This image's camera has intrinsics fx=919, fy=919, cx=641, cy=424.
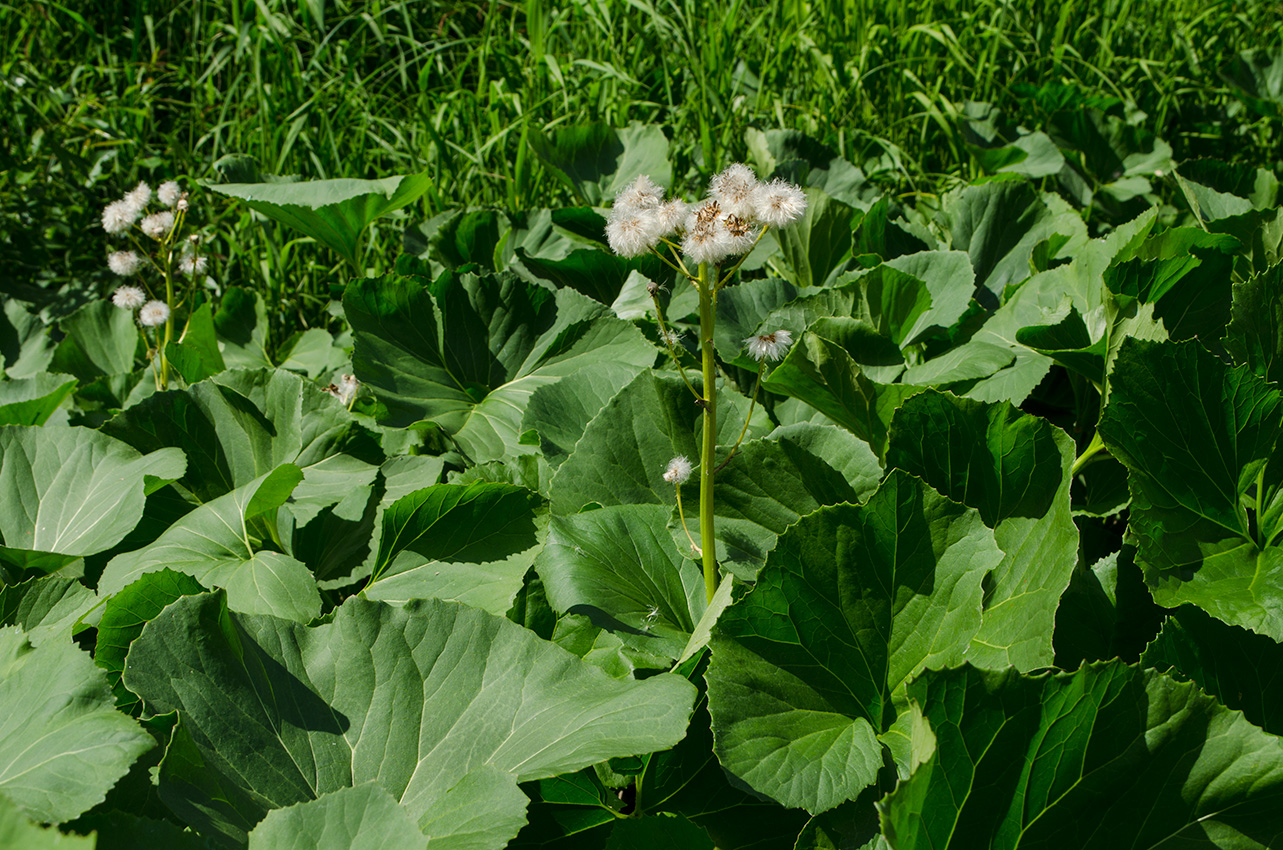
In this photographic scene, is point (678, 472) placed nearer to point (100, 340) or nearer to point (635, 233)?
point (635, 233)

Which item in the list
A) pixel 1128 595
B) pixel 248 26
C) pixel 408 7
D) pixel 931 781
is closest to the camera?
pixel 931 781

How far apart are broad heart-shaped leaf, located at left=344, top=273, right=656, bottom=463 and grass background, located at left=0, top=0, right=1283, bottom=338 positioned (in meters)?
0.96

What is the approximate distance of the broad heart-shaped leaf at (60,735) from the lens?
0.75m

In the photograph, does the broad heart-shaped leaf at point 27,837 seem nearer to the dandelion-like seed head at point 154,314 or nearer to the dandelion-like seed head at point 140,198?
the dandelion-like seed head at point 154,314

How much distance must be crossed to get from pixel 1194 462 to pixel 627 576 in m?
0.69

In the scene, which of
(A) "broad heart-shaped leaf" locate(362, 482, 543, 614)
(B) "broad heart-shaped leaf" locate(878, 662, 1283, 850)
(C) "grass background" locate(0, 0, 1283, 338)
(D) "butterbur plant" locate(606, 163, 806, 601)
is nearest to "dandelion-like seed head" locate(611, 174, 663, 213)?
(D) "butterbur plant" locate(606, 163, 806, 601)

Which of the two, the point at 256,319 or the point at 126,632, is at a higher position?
the point at 126,632

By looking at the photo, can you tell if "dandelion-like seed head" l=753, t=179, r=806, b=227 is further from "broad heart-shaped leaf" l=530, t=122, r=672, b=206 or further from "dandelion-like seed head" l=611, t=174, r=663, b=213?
"broad heart-shaped leaf" l=530, t=122, r=672, b=206

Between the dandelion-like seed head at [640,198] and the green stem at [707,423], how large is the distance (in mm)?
95

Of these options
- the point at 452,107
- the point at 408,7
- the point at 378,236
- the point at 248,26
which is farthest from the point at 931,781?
the point at 408,7

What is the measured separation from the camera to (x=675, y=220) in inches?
39.6

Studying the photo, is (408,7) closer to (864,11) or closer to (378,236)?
(378,236)

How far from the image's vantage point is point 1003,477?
3.74ft

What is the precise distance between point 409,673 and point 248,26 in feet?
11.2
